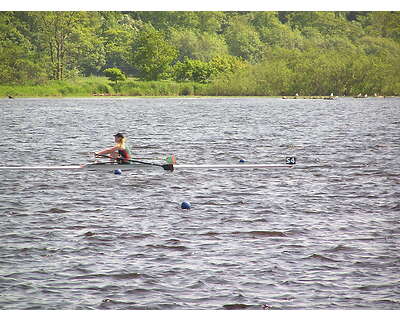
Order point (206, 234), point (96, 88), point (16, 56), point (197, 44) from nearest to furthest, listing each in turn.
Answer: point (206, 234)
point (16, 56)
point (96, 88)
point (197, 44)

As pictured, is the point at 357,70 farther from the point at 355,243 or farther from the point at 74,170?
the point at 355,243

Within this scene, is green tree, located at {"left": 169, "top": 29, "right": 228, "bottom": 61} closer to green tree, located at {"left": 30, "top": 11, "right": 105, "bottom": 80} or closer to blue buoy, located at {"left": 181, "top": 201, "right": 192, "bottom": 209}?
green tree, located at {"left": 30, "top": 11, "right": 105, "bottom": 80}

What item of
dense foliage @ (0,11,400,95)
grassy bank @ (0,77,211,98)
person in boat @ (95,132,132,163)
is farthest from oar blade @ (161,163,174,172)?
grassy bank @ (0,77,211,98)

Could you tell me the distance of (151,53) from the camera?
2803 inches

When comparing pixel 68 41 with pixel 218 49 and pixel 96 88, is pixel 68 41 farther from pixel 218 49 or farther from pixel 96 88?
pixel 218 49

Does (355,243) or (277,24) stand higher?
(277,24)

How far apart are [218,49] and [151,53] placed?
19860 millimetres

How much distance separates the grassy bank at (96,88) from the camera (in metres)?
75.7

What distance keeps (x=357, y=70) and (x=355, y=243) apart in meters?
82.0

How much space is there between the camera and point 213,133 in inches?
2028

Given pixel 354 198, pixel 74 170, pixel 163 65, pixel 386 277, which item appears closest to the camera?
pixel 386 277

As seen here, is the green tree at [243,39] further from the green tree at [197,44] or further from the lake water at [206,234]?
the lake water at [206,234]

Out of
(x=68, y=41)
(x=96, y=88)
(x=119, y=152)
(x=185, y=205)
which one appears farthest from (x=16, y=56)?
(x=185, y=205)

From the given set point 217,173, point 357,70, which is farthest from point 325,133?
point 357,70
